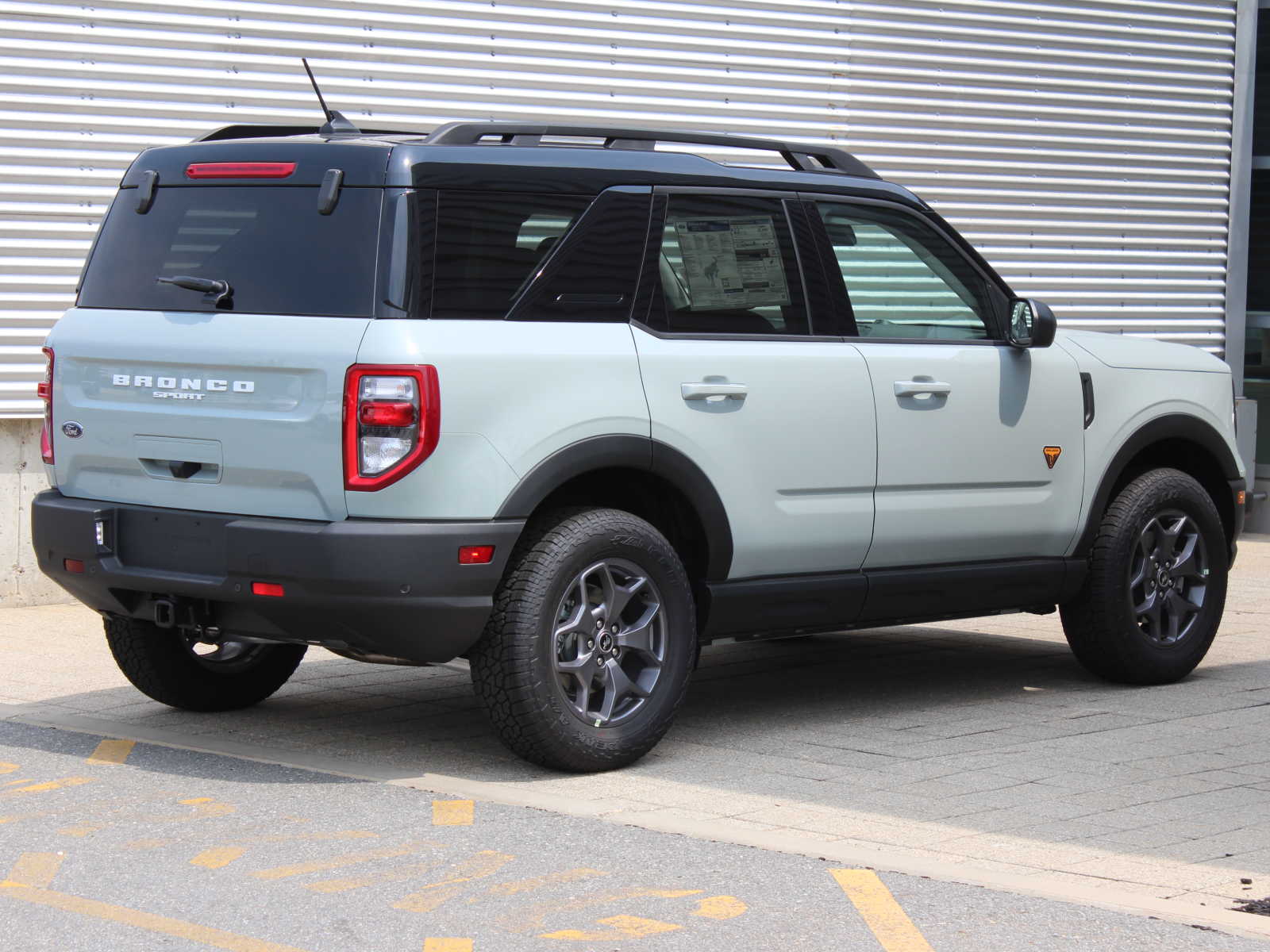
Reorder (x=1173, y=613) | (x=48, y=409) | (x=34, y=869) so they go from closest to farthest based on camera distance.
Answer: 1. (x=34, y=869)
2. (x=48, y=409)
3. (x=1173, y=613)

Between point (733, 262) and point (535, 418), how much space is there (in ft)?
3.67

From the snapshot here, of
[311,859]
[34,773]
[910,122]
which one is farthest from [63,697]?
[910,122]

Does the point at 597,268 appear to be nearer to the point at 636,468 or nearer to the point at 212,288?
the point at 636,468

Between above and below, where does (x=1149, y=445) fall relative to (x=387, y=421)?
below

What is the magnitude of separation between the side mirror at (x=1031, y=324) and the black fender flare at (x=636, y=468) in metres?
1.52

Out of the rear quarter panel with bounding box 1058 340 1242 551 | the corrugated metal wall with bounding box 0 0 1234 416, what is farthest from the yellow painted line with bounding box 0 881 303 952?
the corrugated metal wall with bounding box 0 0 1234 416

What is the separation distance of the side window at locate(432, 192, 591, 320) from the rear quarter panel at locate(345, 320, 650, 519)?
0.27 ft

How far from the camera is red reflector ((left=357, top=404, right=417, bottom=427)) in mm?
5777

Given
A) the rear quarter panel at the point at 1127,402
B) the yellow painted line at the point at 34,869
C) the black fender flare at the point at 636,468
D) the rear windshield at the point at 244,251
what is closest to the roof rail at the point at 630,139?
the rear windshield at the point at 244,251

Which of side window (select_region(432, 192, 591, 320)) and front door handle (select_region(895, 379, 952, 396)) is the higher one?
side window (select_region(432, 192, 591, 320))

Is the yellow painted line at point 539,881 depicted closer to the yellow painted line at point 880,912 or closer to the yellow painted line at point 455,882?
the yellow painted line at point 455,882

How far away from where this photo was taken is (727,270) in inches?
267

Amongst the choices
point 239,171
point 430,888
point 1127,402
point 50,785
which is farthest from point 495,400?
point 1127,402

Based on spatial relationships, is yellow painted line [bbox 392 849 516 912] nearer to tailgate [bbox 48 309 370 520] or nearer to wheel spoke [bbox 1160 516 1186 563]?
tailgate [bbox 48 309 370 520]
